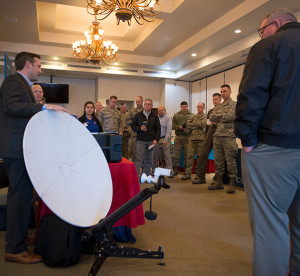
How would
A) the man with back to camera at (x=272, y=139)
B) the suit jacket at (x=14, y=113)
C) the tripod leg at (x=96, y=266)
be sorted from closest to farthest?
the man with back to camera at (x=272, y=139) < the tripod leg at (x=96, y=266) < the suit jacket at (x=14, y=113)

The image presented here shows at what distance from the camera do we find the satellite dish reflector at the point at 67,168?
1.22 metres

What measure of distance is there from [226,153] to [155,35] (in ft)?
10.6

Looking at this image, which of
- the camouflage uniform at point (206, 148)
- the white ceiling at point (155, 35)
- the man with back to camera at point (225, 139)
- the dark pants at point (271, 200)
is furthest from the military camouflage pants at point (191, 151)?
the dark pants at point (271, 200)

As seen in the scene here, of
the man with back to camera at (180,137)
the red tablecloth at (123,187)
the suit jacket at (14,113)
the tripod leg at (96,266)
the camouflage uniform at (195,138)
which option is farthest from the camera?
the man with back to camera at (180,137)

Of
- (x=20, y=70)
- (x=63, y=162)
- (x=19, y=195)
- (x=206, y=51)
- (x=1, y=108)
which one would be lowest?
(x=19, y=195)

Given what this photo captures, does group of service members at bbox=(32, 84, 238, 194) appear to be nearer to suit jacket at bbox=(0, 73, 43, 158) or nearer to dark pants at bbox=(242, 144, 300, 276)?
suit jacket at bbox=(0, 73, 43, 158)

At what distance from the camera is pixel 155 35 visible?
5.57 m

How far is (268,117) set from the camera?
1.13 metres

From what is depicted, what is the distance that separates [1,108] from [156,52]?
5.85 metres

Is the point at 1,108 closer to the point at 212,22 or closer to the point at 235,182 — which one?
the point at 235,182

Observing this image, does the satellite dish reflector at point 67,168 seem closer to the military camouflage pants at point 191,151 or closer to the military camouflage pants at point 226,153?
the military camouflage pants at point 226,153

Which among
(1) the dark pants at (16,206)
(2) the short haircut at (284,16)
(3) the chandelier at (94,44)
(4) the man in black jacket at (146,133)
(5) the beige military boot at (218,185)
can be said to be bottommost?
(5) the beige military boot at (218,185)

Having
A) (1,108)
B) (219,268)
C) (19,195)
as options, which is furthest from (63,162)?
(219,268)

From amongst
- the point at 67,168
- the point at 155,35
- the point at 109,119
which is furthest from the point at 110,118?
the point at 67,168
